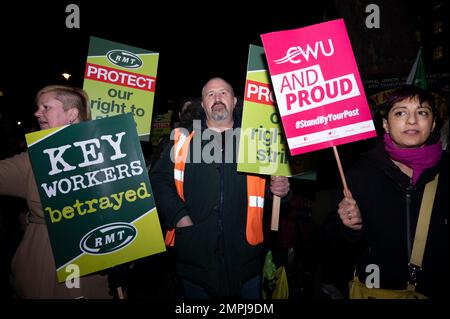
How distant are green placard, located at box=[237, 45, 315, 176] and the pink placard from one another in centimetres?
48

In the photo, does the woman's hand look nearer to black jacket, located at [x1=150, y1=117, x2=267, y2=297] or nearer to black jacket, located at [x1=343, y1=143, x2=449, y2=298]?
black jacket, located at [x1=343, y1=143, x2=449, y2=298]

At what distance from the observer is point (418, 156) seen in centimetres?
213

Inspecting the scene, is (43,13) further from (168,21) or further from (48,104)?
(48,104)

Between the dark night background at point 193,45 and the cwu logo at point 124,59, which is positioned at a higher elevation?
the dark night background at point 193,45

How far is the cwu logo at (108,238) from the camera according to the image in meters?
2.19

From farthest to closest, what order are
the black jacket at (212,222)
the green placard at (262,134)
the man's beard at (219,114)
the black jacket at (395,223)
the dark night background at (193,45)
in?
the dark night background at (193,45) < the man's beard at (219,114) < the green placard at (262,134) < the black jacket at (212,222) < the black jacket at (395,223)

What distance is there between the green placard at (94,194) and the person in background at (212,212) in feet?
1.10

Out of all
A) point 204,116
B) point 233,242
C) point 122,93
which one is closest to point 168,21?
point 122,93

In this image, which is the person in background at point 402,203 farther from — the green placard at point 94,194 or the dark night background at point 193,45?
the green placard at point 94,194

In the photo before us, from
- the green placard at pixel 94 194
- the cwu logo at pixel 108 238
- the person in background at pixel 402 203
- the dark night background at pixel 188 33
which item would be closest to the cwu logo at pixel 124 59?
the green placard at pixel 94 194

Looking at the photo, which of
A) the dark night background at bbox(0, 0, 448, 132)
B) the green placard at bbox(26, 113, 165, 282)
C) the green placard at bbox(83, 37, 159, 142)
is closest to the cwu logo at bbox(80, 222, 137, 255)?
the green placard at bbox(26, 113, 165, 282)

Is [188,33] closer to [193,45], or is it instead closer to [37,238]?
[193,45]

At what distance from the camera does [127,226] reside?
2.24 metres

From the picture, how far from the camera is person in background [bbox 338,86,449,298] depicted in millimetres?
2068
